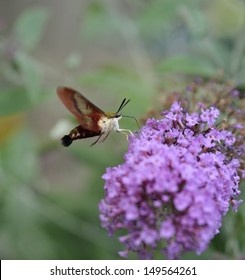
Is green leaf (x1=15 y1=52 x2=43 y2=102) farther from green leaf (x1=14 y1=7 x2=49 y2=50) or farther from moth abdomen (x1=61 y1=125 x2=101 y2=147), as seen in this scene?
moth abdomen (x1=61 y1=125 x2=101 y2=147)

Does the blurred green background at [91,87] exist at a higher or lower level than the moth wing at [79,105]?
higher

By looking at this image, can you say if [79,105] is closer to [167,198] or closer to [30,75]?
[167,198]

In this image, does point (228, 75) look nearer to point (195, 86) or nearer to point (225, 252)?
point (195, 86)

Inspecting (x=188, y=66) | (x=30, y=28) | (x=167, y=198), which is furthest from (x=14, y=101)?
(x=167, y=198)

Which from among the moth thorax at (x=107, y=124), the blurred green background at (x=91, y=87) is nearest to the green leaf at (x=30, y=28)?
the blurred green background at (x=91, y=87)

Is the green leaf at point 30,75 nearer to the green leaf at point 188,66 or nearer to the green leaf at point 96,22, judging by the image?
the green leaf at point 188,66

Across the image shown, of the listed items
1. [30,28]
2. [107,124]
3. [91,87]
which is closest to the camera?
[107,124]
